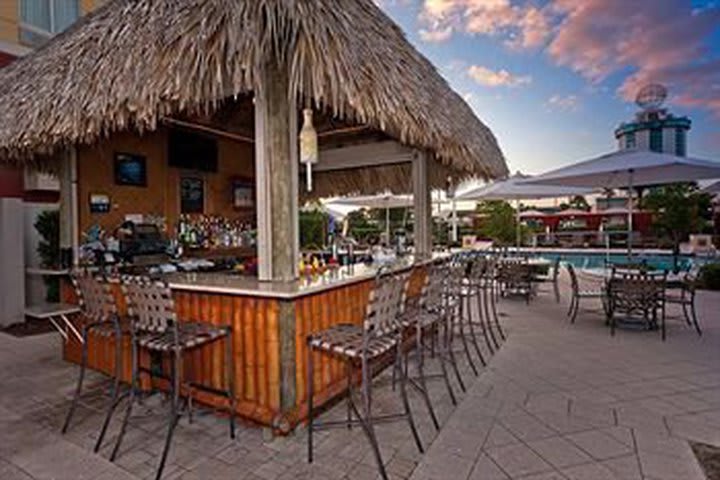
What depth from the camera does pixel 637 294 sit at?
16.7 ft

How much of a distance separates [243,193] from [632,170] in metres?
6.11

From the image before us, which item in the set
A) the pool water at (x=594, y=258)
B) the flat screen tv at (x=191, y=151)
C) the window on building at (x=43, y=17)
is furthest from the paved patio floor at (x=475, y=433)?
the pool water at (x=594, y=258)

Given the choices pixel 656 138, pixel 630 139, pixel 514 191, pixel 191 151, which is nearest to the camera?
pixel 191 151

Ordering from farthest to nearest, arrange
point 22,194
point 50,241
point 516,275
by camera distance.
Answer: point 516,275 < point 22,194 < point 50,241

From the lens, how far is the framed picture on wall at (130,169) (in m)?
4.95

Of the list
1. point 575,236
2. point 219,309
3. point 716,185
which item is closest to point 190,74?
point 219,309

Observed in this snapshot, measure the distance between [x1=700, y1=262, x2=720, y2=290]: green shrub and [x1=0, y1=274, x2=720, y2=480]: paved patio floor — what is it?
5.48m

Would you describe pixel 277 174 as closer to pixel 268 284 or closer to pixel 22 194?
pixel 268 284

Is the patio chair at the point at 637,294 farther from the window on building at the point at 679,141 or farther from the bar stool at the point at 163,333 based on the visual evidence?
the window on building at the point at 679,141

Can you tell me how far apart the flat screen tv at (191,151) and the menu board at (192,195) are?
0.19 meters

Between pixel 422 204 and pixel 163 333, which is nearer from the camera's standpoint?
pixel 163 333

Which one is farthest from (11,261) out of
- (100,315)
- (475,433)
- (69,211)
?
(475,433)

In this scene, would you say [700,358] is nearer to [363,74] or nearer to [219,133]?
[363,74]

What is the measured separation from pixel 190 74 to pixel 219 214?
3.90 m
